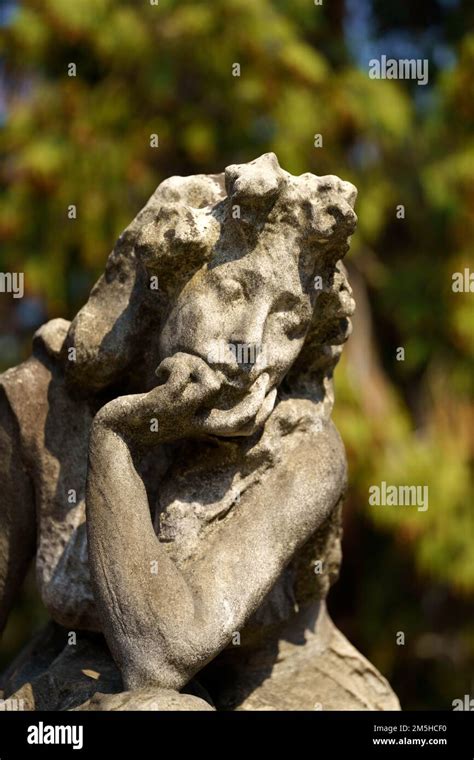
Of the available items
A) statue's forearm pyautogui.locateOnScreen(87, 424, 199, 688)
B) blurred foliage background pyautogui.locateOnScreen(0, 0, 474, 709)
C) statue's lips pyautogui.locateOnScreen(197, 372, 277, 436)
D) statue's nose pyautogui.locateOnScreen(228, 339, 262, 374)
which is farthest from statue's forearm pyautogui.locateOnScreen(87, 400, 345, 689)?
blurred foliage background pyautogui.locateOnScreen(0, 0, 474, 709)

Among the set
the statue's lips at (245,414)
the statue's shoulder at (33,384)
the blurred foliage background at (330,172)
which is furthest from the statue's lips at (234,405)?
the blurred foliage background at (330,172)

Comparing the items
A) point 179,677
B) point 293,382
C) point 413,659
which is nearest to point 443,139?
point 413,659

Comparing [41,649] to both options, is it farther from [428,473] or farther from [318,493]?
[428,473]

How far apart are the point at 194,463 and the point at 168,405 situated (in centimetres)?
27

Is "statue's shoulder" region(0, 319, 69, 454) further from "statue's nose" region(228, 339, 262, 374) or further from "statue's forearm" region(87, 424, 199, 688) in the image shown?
"statue's nose" region(228, 339, 262, 374)

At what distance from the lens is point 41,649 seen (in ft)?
9.21

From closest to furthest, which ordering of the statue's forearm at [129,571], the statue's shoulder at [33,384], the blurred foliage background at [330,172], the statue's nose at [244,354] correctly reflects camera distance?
the statue's forearm at [129,571] → the statue's nose at [244,354] → the statue's shoulder at [33,384] → the blurred foliage background at [330,172]

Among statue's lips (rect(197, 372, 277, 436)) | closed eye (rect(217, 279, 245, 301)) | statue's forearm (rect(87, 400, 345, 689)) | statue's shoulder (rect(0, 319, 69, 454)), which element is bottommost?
statue's forearm (rect(87, 400, 345, 689))

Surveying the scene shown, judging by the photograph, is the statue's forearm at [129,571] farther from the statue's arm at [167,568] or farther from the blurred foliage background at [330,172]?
the blurred foliage background at [330,172]

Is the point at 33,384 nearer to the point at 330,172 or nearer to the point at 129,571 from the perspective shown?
the point at 129,571

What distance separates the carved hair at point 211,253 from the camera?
2.37 metres

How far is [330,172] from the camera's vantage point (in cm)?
654

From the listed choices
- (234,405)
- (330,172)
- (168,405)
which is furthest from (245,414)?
(330,172)

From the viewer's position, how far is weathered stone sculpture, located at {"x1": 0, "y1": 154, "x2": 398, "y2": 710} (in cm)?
227
